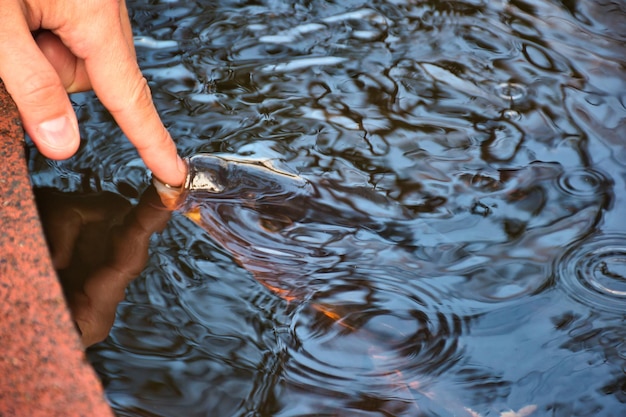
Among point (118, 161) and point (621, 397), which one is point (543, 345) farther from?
point (118, 161)

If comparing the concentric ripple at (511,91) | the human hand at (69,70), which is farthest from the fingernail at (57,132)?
the concentric ripple at (511,91)

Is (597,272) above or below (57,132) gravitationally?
below

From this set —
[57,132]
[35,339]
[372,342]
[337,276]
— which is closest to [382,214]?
[337,276]

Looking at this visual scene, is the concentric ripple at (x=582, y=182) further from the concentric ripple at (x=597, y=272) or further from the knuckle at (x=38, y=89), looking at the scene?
the knuckle at (x=38, y=89)

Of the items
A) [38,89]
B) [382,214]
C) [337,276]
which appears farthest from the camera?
[382,214]

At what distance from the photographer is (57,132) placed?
4.83ft

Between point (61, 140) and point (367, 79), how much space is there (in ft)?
3.50

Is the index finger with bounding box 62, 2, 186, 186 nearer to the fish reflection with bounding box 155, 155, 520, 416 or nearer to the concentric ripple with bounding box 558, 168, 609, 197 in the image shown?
the fish reflection with bounding box 155, 155, 520, 416

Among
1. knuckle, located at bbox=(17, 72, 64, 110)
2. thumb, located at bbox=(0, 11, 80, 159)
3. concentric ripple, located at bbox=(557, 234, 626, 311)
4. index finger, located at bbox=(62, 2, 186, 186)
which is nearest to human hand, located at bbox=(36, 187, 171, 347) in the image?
index finger, located at bbox=(62, 2, 186, 186)

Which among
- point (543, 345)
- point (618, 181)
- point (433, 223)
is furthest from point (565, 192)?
point (543, 345)

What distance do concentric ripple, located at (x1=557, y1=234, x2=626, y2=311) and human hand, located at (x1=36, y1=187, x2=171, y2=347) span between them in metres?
1.01

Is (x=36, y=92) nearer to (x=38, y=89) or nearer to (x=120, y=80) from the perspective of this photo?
(x=38, y=89)

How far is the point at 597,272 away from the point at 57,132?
128 cm

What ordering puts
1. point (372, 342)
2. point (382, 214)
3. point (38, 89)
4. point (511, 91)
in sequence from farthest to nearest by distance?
point (511, 91), point (382, 214), point (372, 342), point (38, 89)
